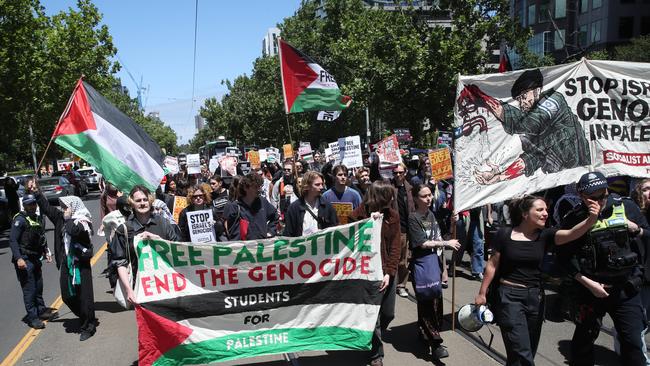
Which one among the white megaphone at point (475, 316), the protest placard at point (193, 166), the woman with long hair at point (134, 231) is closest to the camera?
the white megaphone at point (475, 316)

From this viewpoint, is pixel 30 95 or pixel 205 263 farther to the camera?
pixel 30 95

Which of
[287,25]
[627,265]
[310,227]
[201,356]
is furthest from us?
[287,25]

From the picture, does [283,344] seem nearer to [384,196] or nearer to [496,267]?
[384,196]

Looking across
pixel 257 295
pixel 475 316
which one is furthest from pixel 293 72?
pixel 475 316

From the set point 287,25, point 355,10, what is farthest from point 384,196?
point 287,25

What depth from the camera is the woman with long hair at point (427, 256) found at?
4.90 m

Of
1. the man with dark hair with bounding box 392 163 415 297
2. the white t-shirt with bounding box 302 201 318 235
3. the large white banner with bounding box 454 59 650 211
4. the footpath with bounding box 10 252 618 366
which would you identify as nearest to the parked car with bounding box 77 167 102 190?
the footpath with bounding box 10 252 618 366

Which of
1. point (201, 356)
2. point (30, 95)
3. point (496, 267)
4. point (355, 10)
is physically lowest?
point (201, 356)

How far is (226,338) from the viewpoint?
4.39m

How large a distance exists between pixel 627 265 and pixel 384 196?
2005 mm

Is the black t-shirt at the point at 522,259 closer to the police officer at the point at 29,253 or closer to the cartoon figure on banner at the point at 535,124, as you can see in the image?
the cartoon figure on banner at the point at 535,124

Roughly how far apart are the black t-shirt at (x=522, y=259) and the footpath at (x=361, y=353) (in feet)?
3.00

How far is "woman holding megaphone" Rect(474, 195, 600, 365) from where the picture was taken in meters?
3.81

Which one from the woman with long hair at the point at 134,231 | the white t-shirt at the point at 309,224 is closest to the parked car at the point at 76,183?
the woman with long hair at the point at 134,231
